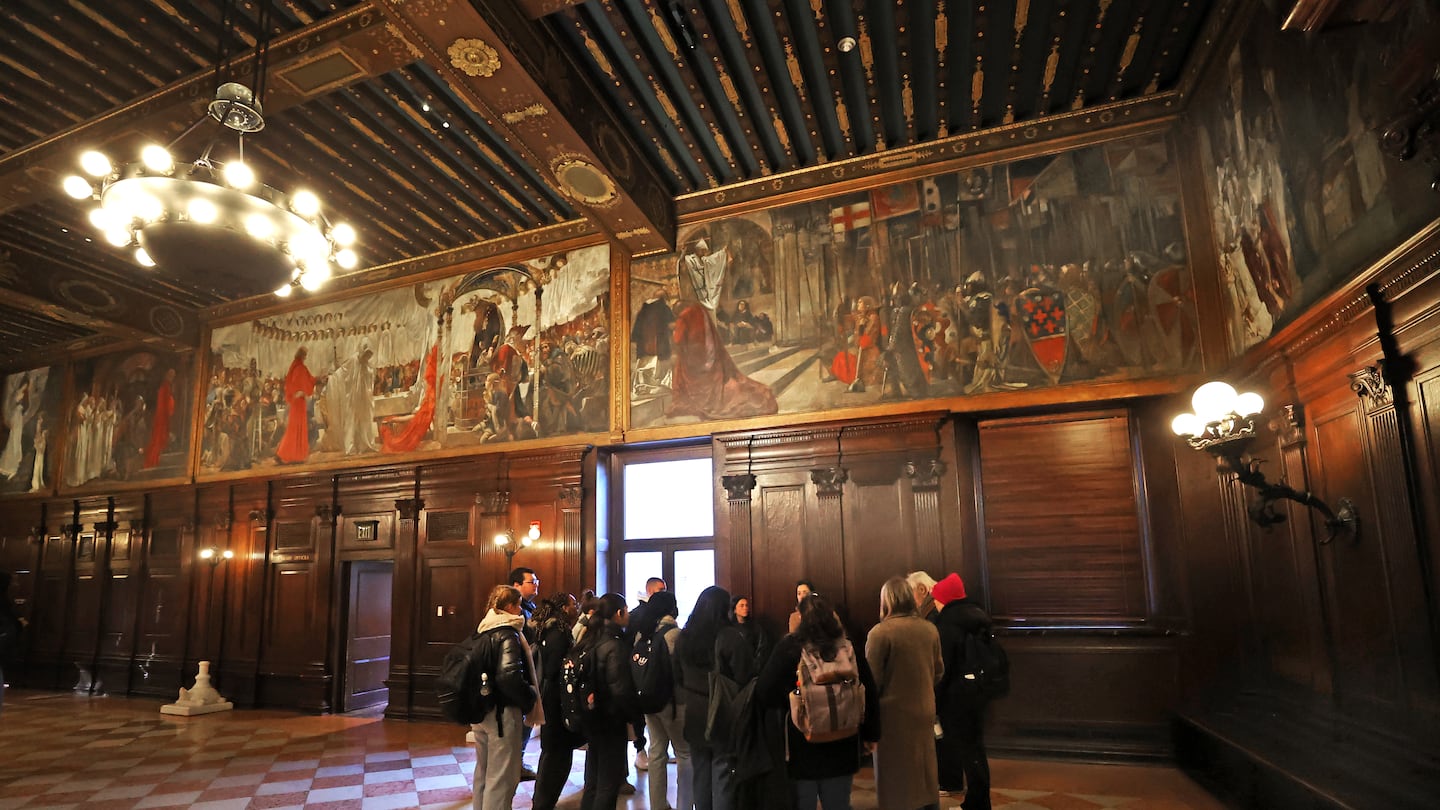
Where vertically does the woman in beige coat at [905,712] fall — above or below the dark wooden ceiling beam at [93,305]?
below

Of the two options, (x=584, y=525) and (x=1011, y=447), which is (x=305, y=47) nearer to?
(x=584, y=525)

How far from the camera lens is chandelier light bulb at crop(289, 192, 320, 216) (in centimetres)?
538

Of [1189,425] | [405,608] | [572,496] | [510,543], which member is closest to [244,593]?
[405,608]

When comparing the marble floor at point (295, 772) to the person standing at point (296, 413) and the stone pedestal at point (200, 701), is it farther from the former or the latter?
the person standing at point (296, 413)

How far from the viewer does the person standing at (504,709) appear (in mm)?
4656

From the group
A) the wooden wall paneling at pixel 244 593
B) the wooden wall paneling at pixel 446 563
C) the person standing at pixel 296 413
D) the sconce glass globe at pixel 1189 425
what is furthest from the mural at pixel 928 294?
the wooden wall paneling at pixel 244 593

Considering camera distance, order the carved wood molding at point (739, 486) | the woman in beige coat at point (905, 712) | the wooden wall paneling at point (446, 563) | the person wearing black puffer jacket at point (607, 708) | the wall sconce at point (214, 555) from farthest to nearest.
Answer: the wall sconce at point (214, 555), the wooden wall paneling at point (446, 563), the carved wood molding at point (739, 486), the person wearing black puffer jacket at point (607, 708), the woman in beige coat at point (905, 712)

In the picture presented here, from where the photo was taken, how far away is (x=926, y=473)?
7.82 meters

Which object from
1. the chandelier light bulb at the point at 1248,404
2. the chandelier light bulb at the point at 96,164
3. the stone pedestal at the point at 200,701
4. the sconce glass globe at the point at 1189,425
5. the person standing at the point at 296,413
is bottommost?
the stone pedestal at the point at 200,701

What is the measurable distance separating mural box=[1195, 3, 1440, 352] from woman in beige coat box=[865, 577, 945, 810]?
10.9 ft

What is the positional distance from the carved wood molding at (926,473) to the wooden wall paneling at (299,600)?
26.1ft

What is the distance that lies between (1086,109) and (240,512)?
1242 cm


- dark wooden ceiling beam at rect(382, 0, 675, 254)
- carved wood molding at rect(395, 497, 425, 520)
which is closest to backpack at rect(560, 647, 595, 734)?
dark wooden ceiling beam at rect(382, 0, 675, 254)

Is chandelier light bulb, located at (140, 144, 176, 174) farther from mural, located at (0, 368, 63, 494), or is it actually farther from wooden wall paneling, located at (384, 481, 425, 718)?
mural, located at (0, 368, 63, 494)
